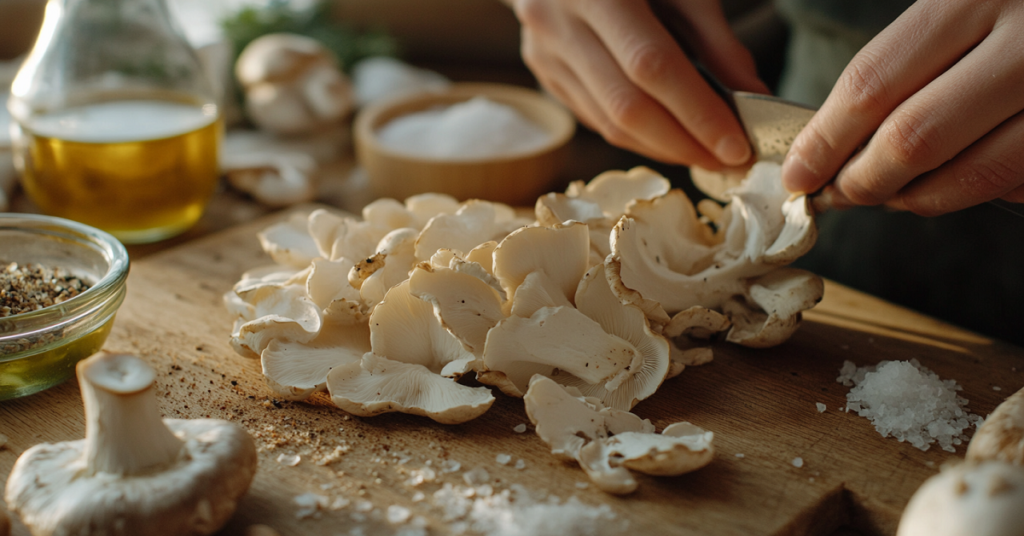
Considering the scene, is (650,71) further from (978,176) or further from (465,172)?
(465,172)

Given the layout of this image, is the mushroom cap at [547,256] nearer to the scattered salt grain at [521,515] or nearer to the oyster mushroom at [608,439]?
the oyster mushroom at [608,439]

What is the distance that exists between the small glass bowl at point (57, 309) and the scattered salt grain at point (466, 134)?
29.6 inches

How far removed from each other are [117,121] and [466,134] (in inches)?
29.0

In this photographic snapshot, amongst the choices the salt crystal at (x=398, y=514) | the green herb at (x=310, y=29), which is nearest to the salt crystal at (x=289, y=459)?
the salt crystal at (x=398, y=514)

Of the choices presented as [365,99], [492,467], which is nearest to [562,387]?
[492,467]

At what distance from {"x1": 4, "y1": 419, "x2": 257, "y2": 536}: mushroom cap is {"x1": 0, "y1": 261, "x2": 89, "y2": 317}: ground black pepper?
274mm

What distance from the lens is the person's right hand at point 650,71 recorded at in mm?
1229

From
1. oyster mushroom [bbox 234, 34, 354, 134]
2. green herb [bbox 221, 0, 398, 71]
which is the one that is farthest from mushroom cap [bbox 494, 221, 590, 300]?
green herb [bbox 221, 0, 398, 71]

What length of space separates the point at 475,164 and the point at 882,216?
0.82m

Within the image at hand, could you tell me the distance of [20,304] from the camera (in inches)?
39.0

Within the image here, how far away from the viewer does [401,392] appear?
98 cm

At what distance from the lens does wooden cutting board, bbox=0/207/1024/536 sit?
830 mm

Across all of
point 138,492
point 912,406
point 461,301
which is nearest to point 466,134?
point 461,301

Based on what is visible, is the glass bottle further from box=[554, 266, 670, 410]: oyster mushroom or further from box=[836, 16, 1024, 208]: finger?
box=[836, 16, 1024, 208]: finger
